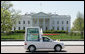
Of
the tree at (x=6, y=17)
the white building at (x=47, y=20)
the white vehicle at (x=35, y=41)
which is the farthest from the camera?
the white building at (x=47, y=20)

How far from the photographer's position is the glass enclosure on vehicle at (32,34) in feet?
48.9

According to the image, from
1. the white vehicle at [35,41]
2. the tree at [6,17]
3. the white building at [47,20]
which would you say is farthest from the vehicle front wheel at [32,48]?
the white building at [47,20]

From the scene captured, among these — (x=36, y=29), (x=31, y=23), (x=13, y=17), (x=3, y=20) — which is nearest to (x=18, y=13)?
(x=13, y=17)

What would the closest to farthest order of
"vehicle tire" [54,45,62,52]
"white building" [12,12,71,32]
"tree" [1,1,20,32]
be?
"vehicle tire" [54,45,62,52] → "tree" [1,1,20,32] → "white building" [12,12,71,32]

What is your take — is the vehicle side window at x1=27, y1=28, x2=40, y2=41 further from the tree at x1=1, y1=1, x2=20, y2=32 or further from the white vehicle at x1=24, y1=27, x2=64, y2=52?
the tree at x1=1, y1=1, x2=20, y2=32

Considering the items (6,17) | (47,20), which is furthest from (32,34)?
(47,20)

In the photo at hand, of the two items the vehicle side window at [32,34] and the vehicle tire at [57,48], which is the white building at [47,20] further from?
the vehicle tire at [57,48]

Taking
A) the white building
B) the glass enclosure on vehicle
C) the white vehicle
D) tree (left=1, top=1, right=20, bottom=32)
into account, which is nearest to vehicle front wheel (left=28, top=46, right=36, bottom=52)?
the white vehicle

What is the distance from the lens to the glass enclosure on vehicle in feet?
48.9

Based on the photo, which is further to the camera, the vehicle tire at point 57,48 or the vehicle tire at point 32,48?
the vehicle tire at point 57,48

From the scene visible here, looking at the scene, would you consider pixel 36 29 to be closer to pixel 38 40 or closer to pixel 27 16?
pixel 38 40

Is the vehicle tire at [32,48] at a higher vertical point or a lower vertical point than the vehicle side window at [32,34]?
lower

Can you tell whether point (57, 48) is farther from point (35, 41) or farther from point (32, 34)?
point (32, 34)

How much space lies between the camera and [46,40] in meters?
15.2
